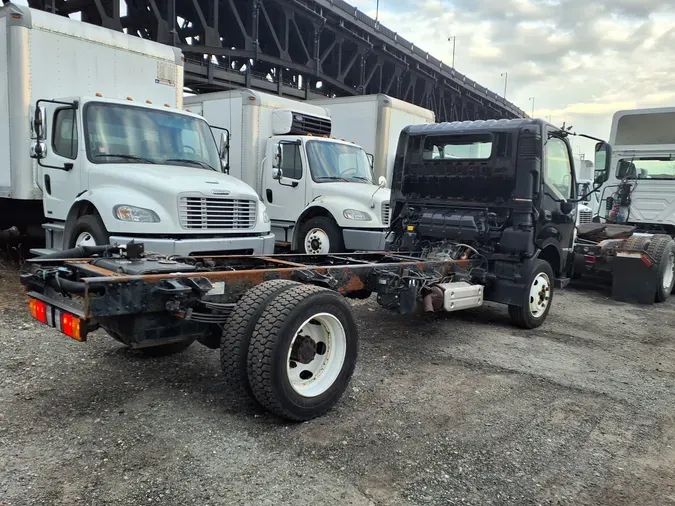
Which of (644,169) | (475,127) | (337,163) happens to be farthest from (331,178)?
(644,169)

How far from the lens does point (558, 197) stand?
6766 millimetres

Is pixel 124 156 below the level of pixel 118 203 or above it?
above

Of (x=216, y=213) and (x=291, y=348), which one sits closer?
(x=291, y=348)

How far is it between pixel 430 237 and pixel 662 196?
6033mm

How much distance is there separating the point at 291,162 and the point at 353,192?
1436mm

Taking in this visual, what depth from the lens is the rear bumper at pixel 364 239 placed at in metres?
9.28

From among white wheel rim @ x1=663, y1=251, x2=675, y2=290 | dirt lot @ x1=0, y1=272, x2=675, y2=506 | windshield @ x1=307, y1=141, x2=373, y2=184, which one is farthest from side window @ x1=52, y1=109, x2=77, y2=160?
white wheel rim @ x1=663, y1=251, x2=675, y2=290

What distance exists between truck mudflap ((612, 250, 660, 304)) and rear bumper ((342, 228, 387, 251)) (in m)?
3.81

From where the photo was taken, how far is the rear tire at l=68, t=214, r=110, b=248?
6.46 meters

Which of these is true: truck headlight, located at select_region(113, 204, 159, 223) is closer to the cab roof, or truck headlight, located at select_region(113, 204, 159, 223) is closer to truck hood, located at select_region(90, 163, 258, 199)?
truck hood, located at select_region(90, 163, 258, 199)

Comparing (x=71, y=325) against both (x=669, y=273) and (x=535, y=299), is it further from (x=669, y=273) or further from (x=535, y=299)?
(x=669, y=273)

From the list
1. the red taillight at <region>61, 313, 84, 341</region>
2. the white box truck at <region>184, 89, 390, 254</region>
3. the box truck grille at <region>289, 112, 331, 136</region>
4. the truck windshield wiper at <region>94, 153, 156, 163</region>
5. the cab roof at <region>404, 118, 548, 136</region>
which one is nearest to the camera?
the red taillight at <region>61, 313, 84, 341</region>

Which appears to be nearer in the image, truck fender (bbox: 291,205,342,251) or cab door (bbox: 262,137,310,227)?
truck fender (bbox: 291,205,342,251)

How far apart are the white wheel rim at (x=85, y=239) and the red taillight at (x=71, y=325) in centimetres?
339
